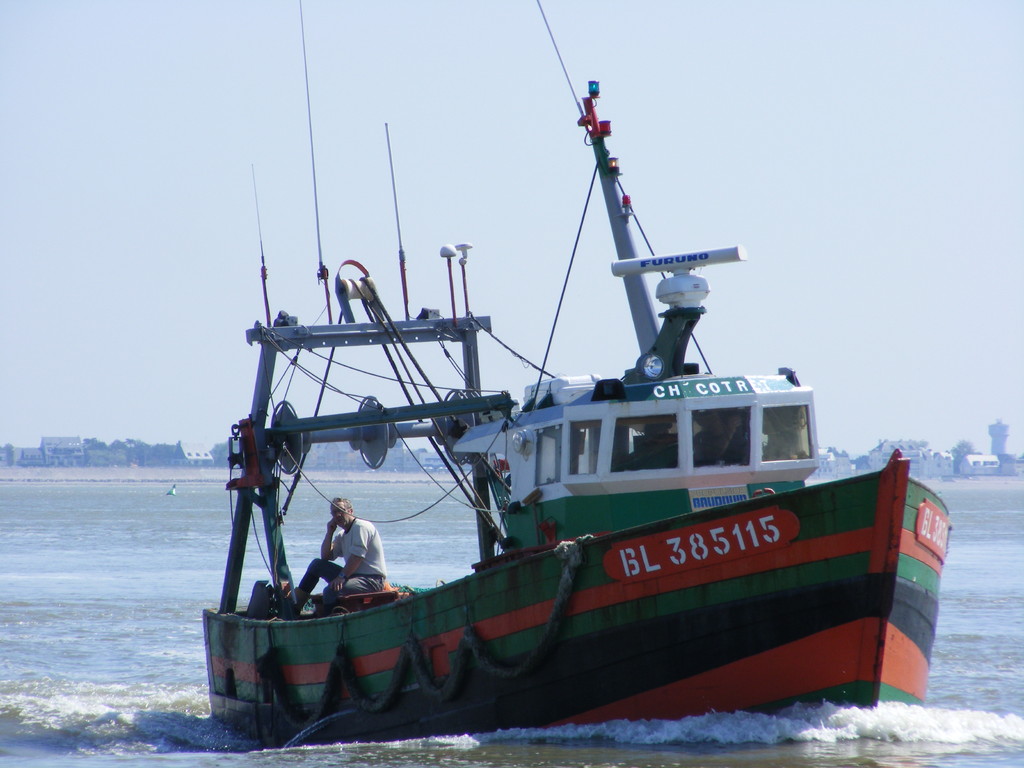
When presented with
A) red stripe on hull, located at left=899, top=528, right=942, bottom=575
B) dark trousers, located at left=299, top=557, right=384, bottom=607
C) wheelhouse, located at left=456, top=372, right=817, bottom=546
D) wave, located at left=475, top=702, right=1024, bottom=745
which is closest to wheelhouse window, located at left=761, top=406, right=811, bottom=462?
wheelhouse, located at left=456, top=372, right=817, bottom=546

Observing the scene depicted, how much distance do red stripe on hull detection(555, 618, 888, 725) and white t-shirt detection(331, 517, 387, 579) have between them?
421cm

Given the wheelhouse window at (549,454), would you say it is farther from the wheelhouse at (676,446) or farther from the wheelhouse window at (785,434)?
the wheelhouse window at (785,434)

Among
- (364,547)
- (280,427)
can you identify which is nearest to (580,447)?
(364,547)

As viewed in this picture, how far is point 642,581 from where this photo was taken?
392 inches

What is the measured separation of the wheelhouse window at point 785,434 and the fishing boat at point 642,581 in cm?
2

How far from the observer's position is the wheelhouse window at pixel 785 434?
438 inches

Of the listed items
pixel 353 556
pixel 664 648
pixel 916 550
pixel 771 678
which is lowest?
pixel 771 678

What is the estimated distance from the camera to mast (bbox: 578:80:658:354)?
13328 millimetres

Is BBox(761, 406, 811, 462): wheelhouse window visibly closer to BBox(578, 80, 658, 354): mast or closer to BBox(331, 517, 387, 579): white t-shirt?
BBox(578, 80, 658, 354): mast

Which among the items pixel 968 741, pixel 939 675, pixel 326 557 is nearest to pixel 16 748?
pixel 326 557

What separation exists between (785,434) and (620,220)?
3.19 metres

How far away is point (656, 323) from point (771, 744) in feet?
15.8

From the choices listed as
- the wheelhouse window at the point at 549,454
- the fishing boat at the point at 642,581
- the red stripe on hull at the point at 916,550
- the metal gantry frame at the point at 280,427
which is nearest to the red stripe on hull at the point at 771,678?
the fishing boat at the point at 642,581

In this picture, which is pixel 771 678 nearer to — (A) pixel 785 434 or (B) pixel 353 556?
(A) pixel 785 434
